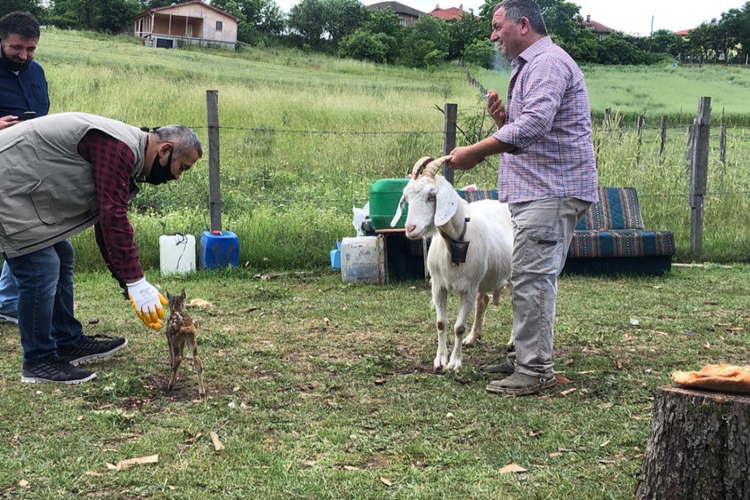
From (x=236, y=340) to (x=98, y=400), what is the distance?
5.23ft

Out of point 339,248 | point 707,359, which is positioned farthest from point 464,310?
point 339,248

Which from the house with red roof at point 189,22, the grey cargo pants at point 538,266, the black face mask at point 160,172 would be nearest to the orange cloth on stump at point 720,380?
the grey cargo pants at point 538,266

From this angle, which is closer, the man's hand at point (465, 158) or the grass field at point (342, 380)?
the grass field at point (342, 380)

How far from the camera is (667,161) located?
12.3 metres

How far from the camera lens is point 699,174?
10.3 meters

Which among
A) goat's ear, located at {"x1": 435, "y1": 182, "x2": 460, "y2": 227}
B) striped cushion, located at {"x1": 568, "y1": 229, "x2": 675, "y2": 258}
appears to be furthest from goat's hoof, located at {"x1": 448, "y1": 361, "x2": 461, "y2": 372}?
striped cushion, located at {"x1": 568, "y1": 229, "x2": 675, "y2": 258}

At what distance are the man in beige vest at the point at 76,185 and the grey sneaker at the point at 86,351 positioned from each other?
80 cm

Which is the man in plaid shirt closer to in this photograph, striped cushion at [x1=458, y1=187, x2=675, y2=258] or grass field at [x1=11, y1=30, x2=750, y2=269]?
striped cushion at [x1=458, y1=187, x2=675, y2=258]

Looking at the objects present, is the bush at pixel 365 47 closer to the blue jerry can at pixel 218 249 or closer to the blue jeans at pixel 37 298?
the blue jerry can at pixel 218 249

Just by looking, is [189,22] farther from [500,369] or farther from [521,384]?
[521,384]

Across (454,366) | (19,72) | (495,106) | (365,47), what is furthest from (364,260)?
(365,47)

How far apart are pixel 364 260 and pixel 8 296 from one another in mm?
3785

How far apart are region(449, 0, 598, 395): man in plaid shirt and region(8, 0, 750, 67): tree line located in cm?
2840

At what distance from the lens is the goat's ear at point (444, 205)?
4.98 m
